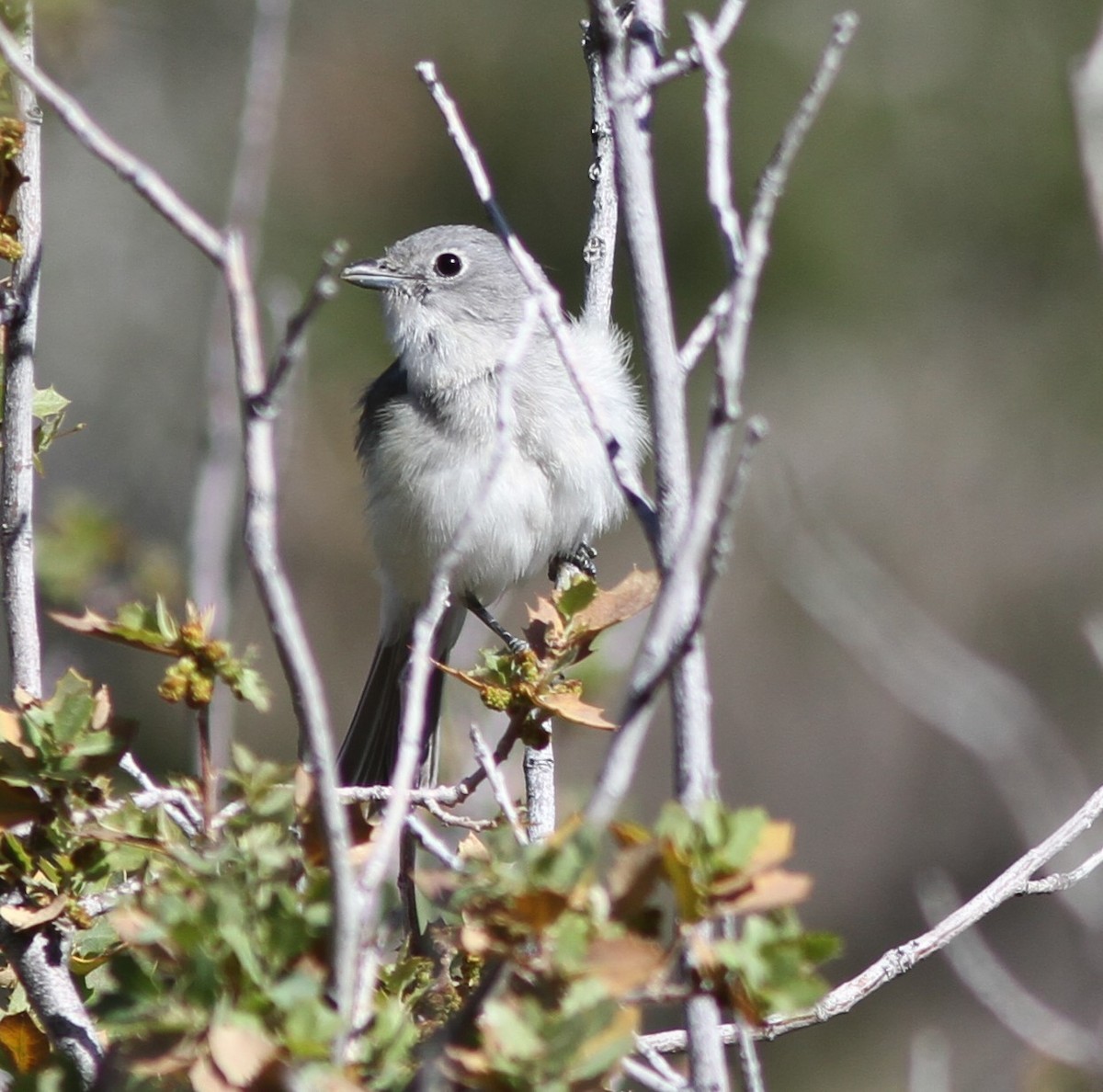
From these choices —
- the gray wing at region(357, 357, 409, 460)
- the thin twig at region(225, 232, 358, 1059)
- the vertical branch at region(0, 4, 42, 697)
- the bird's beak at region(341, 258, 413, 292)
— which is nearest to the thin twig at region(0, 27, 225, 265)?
the thin twig at region(225, 232, 358, 1059)

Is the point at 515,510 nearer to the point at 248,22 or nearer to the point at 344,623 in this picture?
the point at 344,623

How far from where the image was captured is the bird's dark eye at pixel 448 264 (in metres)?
5.39

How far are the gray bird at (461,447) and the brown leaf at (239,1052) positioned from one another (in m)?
2.94

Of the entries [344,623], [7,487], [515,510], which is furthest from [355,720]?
[344,623]

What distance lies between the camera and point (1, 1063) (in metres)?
2.13

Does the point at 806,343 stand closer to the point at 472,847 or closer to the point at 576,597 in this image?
the point at 576,597

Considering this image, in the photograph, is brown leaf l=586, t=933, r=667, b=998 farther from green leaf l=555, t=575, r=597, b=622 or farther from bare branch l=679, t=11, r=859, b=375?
green leaf l=555, t=575, r=597, b=622

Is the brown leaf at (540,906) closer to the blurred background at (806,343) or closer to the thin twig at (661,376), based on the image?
the thin twig at (661,376)

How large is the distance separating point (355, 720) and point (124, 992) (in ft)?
10.4

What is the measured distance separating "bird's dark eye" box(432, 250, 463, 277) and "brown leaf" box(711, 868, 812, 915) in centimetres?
398

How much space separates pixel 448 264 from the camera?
5.40 metres

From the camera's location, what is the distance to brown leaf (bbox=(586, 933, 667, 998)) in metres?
1.58

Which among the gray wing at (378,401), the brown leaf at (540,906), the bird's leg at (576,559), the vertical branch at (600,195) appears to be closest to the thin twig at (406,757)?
the brown leaf at (540,906)

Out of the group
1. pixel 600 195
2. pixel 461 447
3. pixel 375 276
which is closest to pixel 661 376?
pixel 600 195
